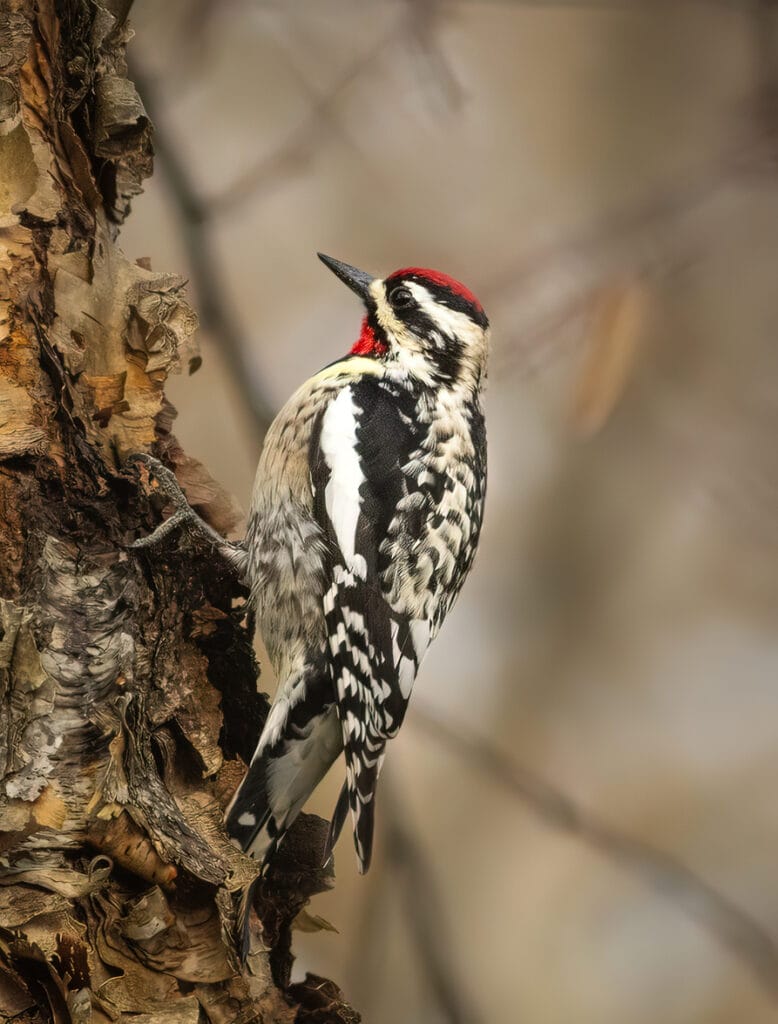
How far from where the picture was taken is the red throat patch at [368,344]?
3086 mm

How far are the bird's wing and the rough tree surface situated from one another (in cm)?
20

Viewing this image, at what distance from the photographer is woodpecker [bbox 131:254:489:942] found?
2.39 meters

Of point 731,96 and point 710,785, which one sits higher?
point 731,96

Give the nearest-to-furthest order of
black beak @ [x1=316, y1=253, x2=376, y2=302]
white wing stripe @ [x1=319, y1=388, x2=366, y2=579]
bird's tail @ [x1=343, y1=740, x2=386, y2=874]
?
bird's tail @ [x1=343, y1=740, x2=386, y2=874] < white wing stripe @ [x1=319, y1=388, x2=366, y2=579] < black beak @ [x1=316, y1=253, x2=376, y2=302]

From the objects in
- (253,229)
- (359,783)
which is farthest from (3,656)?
(253,229)

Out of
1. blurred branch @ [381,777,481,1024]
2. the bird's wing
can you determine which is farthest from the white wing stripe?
blurred branch @ [381,777,481,1024]

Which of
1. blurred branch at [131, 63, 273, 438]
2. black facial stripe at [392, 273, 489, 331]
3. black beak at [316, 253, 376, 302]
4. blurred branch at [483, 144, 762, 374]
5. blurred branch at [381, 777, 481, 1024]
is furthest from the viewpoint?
blurred branch at [483, 144, 762, 374]

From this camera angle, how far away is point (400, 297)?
3.06 meters

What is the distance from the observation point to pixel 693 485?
4.03 m

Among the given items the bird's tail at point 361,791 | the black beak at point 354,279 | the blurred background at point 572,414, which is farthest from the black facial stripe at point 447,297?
the bird's tail at point 361,791

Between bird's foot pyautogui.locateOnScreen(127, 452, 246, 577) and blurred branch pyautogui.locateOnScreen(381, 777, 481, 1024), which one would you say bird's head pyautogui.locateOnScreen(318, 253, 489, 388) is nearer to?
bird's foot pyautogui.locateOnScreen(127, 452, 246, 577)

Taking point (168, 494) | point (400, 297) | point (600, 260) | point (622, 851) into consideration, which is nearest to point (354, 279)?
point (400, 297)

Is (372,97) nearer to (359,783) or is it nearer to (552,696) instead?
(552,696)

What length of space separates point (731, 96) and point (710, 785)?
8.69 feet
